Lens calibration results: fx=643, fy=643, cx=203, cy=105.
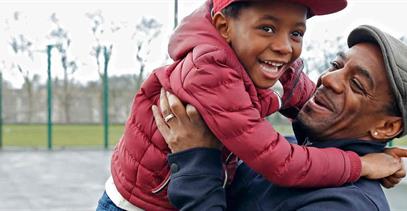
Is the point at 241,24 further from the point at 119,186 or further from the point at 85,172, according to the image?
the point at 85,172

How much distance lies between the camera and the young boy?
73.1 inches

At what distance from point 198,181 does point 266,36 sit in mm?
471

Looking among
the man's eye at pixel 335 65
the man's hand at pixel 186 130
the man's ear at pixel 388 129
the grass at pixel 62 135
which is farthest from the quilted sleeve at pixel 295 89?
the grass at pixel 62 135

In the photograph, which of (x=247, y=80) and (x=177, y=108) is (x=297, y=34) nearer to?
(x=247, y=80)

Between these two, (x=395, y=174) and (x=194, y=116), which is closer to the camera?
(x=194, y=116)

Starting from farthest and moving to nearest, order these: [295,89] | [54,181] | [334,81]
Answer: [54,181]
[295,89]
[334,81]

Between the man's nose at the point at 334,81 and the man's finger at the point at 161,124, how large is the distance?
54 centimetres

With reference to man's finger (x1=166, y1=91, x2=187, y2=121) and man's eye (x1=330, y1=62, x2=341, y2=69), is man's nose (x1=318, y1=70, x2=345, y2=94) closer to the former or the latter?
man's eye (x1=330, y1=62, x2=341, y2=69)

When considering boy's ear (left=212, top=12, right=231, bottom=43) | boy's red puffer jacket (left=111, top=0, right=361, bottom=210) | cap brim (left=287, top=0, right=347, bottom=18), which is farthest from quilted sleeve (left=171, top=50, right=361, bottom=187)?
cap brim (left=287, top=0, right=347, bottom=18)

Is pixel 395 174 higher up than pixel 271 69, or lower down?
lower down

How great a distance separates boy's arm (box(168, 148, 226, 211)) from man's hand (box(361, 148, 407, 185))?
17.4 inches

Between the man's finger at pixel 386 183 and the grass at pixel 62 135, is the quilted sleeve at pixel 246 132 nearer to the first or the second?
the man's finger at pixel 386 183

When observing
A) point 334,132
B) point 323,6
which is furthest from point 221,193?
point 323,6

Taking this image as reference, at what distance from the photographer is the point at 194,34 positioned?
2010 millimetres
